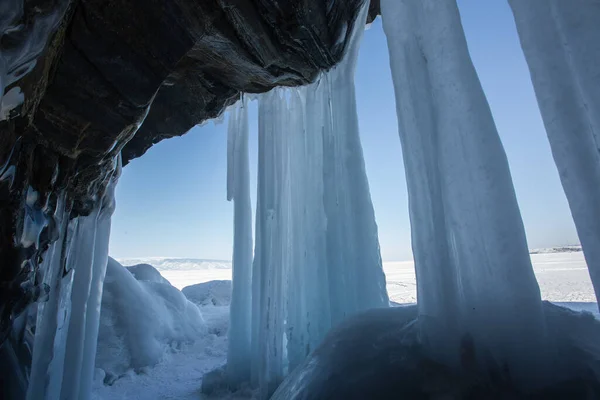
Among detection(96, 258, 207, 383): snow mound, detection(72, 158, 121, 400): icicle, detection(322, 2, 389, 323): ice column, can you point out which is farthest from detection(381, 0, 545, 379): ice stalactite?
detection(96, 258, 207, 383): snow mound

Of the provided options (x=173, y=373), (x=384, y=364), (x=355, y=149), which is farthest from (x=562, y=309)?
(x=173, y=373)

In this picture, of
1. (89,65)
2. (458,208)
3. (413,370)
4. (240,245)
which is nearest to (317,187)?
(240,245)

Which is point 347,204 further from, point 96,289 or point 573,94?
point 96,289

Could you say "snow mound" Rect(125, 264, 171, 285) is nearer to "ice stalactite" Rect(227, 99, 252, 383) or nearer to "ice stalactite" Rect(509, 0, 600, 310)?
"ice stalactite" Rect(227, 99, 252, 383)

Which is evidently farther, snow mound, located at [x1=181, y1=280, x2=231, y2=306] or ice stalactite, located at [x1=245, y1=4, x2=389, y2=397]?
snow mound, located at [x1=181, y1=280, x2=231, y2=306]

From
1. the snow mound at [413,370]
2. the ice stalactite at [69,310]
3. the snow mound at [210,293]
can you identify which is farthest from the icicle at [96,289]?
the snow mound at [210,293]

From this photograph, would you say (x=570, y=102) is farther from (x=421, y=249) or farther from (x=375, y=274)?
(x=375, y=274)

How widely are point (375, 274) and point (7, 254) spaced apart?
3791 mm

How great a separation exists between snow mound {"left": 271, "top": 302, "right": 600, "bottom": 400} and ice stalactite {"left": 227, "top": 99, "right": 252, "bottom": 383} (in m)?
3.67

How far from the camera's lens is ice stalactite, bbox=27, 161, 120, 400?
124 inches

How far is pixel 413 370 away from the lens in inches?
64.8

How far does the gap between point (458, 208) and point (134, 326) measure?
725 cm

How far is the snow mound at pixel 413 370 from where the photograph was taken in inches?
54.3

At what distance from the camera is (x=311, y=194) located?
195 inches
